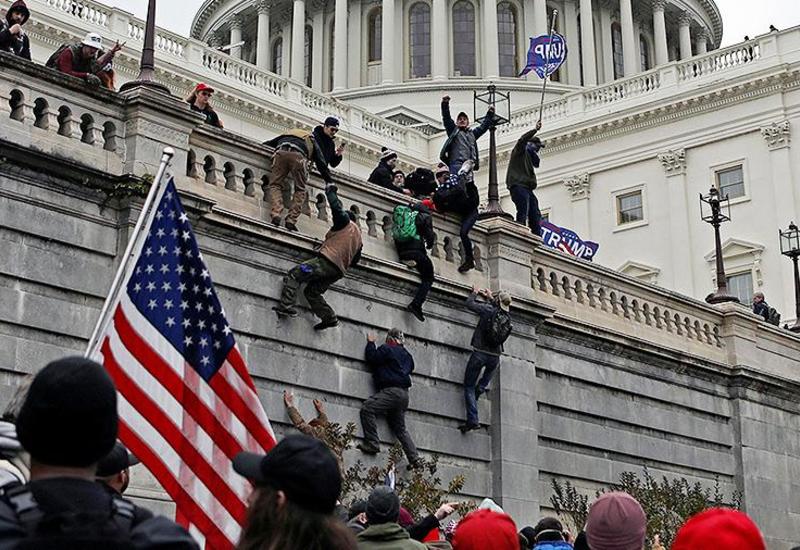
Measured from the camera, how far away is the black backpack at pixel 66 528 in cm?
354

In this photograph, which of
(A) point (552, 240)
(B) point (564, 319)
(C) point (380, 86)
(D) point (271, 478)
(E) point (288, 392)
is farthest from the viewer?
(C) point (380, 86)

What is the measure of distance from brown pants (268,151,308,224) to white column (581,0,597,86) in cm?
6013

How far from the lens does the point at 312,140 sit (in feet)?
57.8

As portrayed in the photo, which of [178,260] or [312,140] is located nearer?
[178,260]

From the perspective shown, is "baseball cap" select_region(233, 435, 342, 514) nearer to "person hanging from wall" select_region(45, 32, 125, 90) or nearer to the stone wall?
the stone wall

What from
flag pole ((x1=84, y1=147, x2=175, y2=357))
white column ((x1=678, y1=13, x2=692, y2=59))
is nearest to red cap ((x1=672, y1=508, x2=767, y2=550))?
flag pole ((x1=84, y1=147, x2=175, y2=357))

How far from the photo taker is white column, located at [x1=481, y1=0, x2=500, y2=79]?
74.3m

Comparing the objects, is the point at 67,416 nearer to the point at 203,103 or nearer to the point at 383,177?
the point at 203,103

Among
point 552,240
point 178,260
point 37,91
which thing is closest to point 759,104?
point 552,240

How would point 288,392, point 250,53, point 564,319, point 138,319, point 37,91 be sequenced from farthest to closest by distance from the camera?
point 250,53, point 564,319, point 288,392, point 37,91, point 138,319

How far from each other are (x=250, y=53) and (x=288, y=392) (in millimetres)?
71071

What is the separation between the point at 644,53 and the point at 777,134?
30.8 meters

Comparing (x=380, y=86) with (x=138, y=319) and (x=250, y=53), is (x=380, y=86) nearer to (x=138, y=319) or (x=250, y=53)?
(x=250, y=53)

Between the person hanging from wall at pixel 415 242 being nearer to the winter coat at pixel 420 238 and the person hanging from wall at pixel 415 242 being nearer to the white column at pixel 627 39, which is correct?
the winter coat at pixel 420 238
